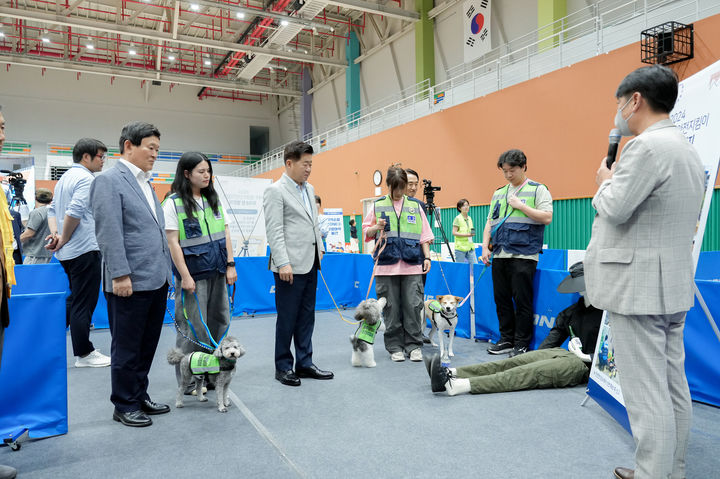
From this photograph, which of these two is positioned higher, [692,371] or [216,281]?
[216,281]

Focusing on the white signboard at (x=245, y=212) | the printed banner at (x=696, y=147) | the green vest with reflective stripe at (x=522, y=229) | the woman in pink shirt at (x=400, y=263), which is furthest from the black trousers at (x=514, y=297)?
the white signboard at (x=245, y=212)

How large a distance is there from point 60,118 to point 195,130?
17.7ft

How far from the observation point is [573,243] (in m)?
7.24

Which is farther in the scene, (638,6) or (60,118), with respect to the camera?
(60,118)

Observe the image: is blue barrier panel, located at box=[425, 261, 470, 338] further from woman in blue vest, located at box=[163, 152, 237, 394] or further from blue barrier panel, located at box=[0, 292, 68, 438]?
blue barrier panel, located at box=[0, 292, 68, 438]

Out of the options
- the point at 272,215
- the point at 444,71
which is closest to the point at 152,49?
the point at 444,71

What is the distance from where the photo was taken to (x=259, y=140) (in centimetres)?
2466

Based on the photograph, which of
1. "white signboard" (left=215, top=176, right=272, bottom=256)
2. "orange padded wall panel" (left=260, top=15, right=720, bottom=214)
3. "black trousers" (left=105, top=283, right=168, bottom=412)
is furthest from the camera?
"white signboard" (left=215, top=176, right=272, bottom=256)

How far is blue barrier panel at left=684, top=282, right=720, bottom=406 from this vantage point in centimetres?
258

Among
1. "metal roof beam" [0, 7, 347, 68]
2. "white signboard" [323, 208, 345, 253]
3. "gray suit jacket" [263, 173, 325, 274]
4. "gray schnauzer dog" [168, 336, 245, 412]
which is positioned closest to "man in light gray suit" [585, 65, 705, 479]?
"gray schnauzer dog" [168, 336, 245, 412]

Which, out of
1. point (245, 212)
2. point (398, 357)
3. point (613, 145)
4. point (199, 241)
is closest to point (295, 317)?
point (199, 241)

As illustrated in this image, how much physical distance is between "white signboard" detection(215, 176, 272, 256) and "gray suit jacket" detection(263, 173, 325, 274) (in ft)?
13.5

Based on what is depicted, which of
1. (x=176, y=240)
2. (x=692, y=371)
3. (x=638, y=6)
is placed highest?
(x=638, y=6)

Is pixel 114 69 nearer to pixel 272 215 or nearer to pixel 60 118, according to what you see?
pixel 60 118
